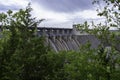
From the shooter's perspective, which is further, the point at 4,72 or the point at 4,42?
the point at 4,42

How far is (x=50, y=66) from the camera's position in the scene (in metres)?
22.8

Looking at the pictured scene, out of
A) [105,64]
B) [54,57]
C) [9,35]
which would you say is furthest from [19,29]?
[105,64]

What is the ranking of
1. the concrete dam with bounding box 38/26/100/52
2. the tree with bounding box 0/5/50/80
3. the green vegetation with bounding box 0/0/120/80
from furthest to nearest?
1. the concrete dam with bounding box 38/26/100/52
2. the tree with bounding box 0/5/50/80
3. the green vegetation with bounding box 0/0/120/80

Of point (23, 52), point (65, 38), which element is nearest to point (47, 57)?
point (23, 52)

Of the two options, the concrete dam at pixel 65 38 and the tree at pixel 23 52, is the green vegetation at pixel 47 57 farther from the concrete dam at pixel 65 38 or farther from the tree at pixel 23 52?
the concrete dam at pixel 65 38

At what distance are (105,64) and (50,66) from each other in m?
6.29

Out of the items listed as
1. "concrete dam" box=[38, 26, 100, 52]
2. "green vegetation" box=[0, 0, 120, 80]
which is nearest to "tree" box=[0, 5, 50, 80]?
"green vegetation" box=[0, 0, 120, 80]

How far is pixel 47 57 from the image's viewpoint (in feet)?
75.4

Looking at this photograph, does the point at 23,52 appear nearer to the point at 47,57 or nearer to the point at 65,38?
the point at 47,57

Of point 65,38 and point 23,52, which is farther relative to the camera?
point 65,38

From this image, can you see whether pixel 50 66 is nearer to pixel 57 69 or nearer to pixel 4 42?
pixel 57 69

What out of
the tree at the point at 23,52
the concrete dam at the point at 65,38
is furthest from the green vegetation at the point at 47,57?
the concrete dam at the point at 65,38

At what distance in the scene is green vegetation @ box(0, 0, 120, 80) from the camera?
A: 16.8 metres

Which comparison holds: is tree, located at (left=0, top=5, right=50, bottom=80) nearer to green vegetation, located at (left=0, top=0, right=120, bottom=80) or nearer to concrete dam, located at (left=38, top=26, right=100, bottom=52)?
green vegetation, located at (left=0, top=0, right=120, bottom=80)
